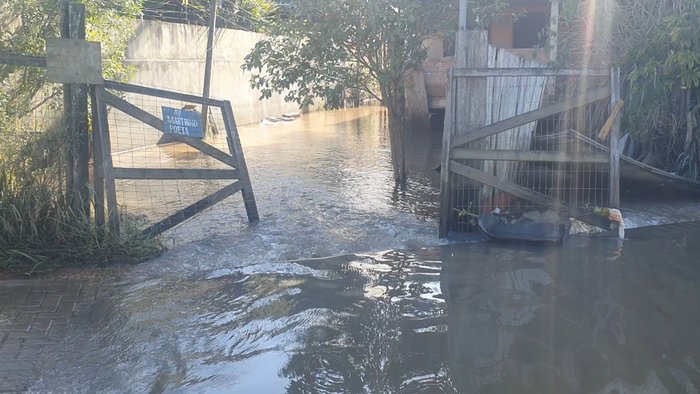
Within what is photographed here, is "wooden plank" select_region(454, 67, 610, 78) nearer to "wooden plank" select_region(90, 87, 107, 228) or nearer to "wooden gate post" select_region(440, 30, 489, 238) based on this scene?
"wooden gate post" select_region(440, 30, 489, 238)

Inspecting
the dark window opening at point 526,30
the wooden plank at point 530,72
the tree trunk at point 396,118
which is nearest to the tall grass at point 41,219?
the wooden plank at point 530,72

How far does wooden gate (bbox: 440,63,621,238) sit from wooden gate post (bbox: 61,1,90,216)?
147 inches

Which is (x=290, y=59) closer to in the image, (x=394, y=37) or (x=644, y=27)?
(x=394, y=37)

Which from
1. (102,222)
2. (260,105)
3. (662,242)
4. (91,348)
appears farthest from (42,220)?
(260,105)

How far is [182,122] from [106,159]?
89 cm

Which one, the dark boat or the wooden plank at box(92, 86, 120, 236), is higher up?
the wooden plank at box(92, 86, 120, 236)

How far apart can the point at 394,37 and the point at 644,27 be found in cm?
333

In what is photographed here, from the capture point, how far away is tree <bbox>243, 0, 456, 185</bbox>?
9070 millimetres

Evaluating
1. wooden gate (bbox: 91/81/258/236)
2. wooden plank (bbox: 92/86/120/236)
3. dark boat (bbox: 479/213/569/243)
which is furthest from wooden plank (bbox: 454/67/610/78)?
wooden plank (bbox: 92/86/120/236)

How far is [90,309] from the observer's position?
225 inches

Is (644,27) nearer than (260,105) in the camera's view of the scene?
Yes

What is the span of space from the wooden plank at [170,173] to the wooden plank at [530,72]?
113 inches

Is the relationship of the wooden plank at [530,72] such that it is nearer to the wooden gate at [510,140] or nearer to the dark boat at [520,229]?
the wooden gate at [510,140]

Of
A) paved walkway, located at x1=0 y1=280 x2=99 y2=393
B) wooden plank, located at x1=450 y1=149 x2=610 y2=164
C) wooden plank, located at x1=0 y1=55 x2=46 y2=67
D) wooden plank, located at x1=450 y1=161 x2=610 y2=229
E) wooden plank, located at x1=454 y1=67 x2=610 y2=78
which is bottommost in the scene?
paved walkway, located at x1=0 y1=280 x2=99 y2=393
